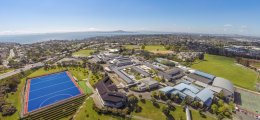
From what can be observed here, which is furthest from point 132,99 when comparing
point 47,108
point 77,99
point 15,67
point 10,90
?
point 15,67

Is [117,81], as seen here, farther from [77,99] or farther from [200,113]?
[200,113]

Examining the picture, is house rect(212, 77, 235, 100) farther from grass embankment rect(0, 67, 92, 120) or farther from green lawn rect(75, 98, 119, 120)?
grass embankment rect(0, 67, 92, 120)

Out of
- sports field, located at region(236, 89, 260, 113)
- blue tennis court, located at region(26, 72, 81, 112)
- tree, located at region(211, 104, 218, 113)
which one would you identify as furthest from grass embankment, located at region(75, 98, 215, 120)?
sports field, located at region(236, 89, 260, 113)

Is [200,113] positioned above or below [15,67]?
below

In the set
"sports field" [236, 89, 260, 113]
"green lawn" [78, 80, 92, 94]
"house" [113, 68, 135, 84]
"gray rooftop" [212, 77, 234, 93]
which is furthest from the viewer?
"house" [113, 68, 135, 84]

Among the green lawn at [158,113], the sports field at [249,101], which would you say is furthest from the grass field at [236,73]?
the green lawn at [158,113]

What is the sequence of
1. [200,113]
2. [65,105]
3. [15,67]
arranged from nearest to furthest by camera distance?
[200,113] → [65,105] → [15,67]

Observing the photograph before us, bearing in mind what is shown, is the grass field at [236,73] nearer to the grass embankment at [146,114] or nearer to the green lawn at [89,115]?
the grass embankment at [146,114]

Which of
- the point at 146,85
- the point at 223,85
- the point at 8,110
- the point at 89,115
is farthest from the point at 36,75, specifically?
the point at 223,85
